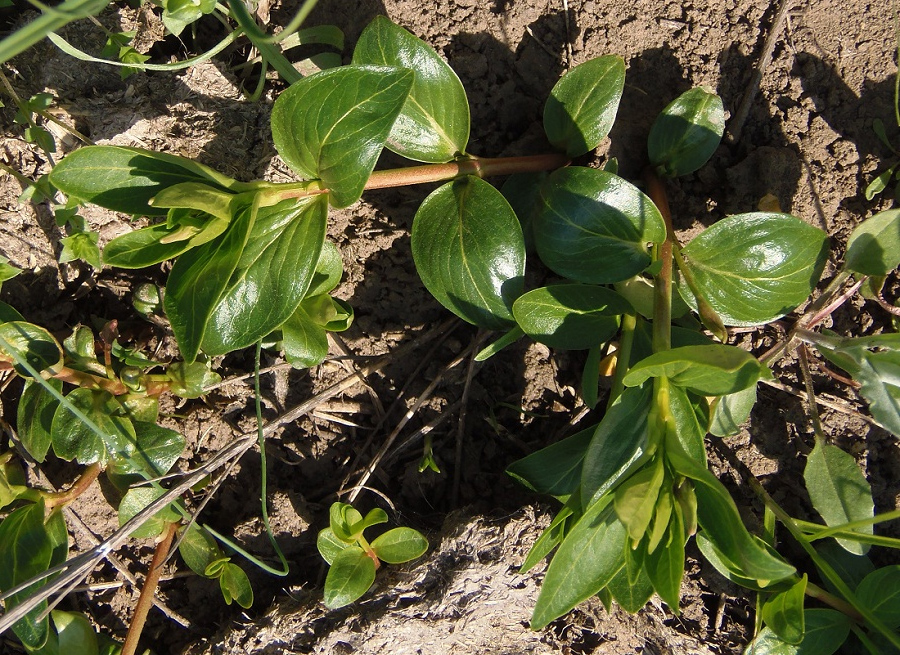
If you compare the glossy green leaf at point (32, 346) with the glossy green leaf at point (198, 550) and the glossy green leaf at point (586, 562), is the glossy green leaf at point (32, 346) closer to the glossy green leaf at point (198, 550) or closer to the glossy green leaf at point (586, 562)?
the glossy green leaf at point (198, 550)

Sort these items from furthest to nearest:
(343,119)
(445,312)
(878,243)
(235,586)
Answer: (445,312), (235,586), (878,243), (343,119)

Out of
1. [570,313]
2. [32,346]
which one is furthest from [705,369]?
[32,346]

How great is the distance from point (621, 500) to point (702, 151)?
1.01 metres

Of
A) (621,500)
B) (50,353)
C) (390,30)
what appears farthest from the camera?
(50,353)

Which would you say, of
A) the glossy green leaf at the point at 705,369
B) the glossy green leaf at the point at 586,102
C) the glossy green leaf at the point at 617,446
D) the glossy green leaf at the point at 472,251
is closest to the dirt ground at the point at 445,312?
the glossy green leaf at the point at 586,102

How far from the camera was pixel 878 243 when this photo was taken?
175cm

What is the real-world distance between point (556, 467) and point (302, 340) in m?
0.74

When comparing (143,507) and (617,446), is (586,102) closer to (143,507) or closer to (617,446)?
(617,446)

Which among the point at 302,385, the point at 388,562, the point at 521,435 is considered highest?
the point at 302,385

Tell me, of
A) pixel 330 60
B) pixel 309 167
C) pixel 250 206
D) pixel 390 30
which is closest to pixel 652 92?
pixel 390 30

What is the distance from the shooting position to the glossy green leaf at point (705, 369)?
1.32 meters

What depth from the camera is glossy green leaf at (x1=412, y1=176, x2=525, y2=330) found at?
1693 mm

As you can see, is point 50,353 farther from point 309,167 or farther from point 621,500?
point 621,500

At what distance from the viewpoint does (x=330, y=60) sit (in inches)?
79.9
